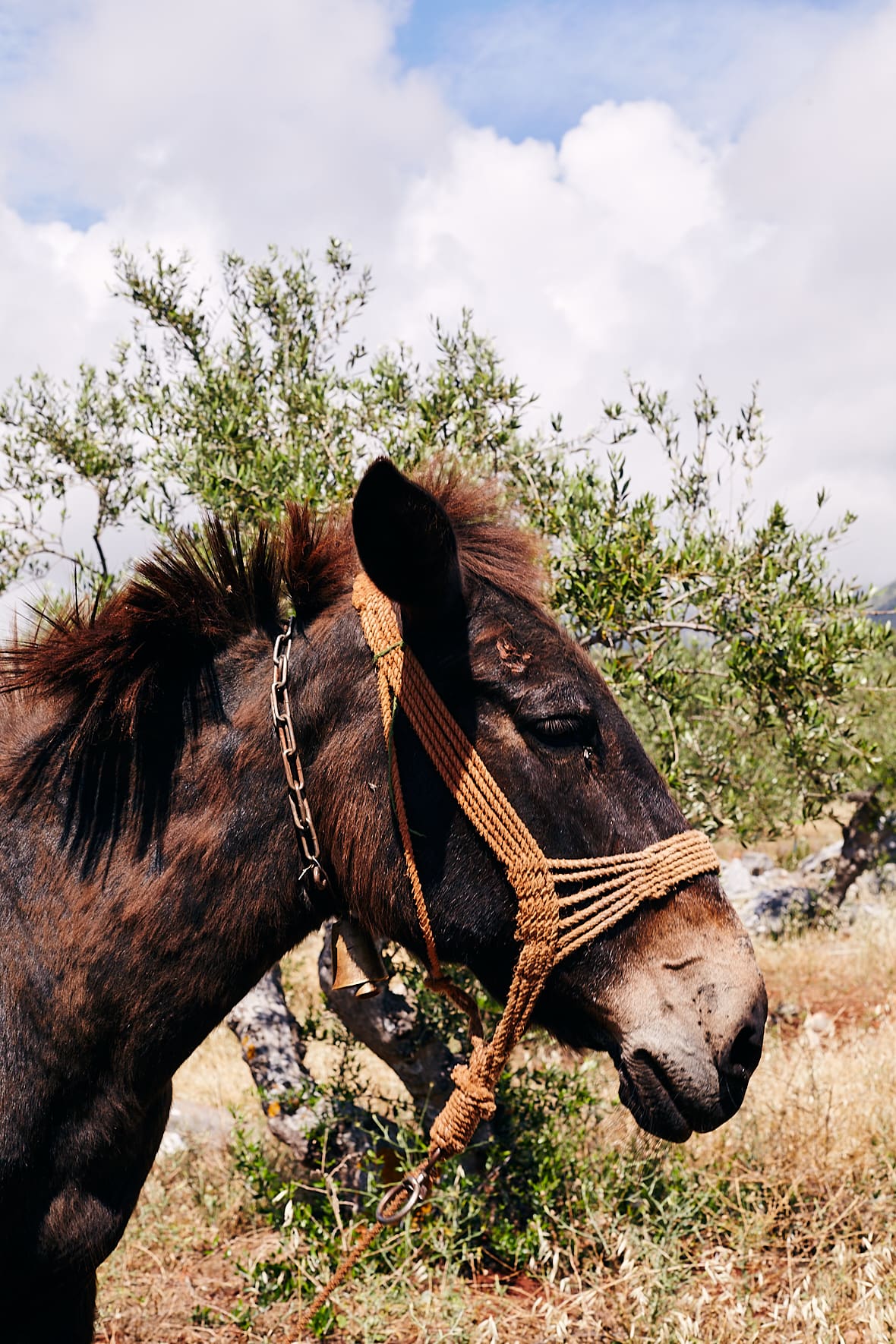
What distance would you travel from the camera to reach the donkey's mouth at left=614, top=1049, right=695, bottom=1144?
216 centimetres

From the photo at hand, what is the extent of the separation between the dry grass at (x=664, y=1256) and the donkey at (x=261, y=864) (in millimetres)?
1891

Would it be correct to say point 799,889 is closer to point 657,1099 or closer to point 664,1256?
point 664,1256

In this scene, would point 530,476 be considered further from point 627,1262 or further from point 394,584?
point 627,1262

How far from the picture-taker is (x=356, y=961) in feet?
8.12

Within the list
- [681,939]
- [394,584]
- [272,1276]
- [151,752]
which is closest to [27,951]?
[151,752]

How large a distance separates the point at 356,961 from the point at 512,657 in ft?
2.94

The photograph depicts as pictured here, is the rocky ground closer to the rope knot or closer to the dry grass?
the dry grass

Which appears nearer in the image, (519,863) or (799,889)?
(519,863)

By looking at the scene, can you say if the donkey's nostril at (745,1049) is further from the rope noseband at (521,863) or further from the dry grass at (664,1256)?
the dry grass at (664,1256)

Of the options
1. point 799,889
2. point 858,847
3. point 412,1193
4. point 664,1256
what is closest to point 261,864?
point 412,1193

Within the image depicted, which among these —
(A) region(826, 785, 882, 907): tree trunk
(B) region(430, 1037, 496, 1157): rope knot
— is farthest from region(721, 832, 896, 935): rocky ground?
(B) region(430, 1037, 496, 1157): rope knot

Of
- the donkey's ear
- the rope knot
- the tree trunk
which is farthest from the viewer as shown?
the tree trunk

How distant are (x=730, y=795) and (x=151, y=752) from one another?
12.0ft

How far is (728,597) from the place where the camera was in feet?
15.8
